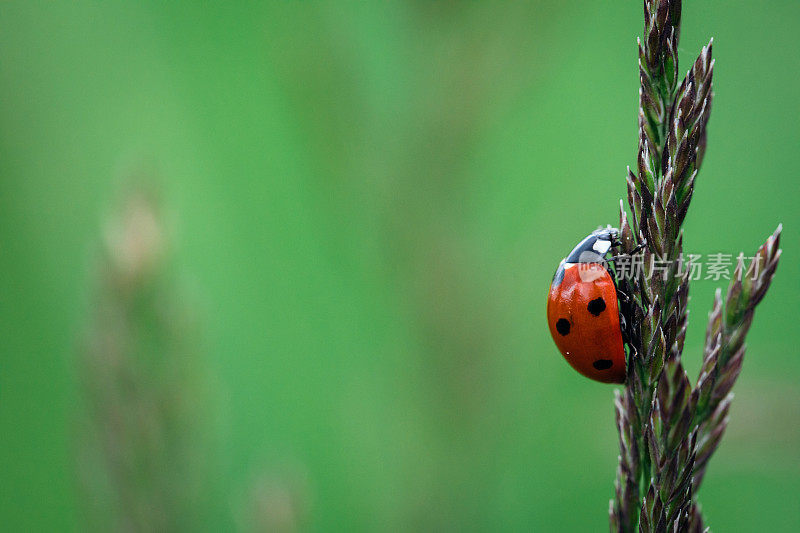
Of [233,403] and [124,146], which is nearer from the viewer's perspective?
[233,403]

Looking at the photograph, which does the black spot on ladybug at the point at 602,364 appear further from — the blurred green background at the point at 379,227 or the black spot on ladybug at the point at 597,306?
the blurred green background at the point at 379,227

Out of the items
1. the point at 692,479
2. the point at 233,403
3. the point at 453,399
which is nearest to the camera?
the point at 692,479

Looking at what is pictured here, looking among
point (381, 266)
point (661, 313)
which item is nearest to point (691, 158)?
point (661, 313)

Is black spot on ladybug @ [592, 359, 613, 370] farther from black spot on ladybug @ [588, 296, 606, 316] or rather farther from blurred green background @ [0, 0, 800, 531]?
blurred green background @ [0, 0, 800, 531]

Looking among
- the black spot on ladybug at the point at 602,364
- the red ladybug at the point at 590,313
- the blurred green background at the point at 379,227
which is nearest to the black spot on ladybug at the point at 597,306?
the red ladybug at the point at 590,313

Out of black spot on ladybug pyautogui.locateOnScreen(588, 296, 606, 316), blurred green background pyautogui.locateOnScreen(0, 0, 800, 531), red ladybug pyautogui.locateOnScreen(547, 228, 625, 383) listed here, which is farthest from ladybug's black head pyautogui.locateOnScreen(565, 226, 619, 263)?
blurred green background pyautogui.locateOnScreen(0, 0, 800, 531)

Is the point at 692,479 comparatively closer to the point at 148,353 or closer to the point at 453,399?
the point at 453,399
